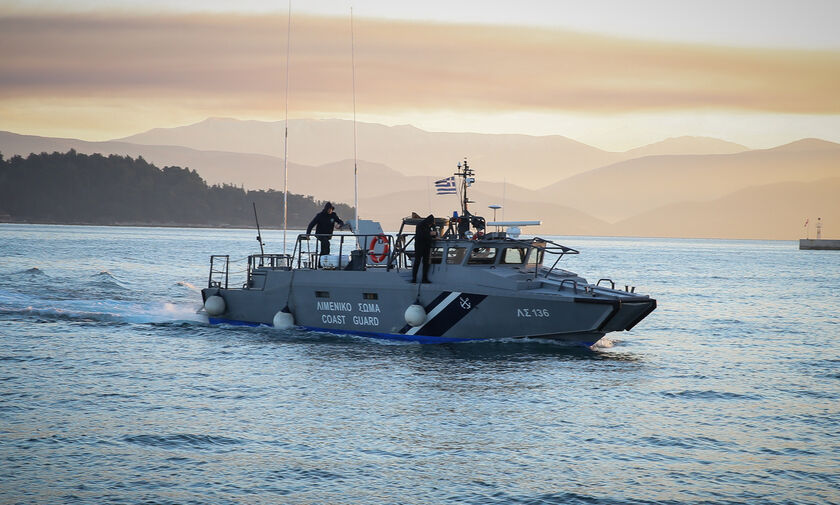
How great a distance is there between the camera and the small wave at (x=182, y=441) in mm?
14242

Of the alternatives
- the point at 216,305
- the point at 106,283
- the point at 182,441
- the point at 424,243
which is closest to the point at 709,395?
the point at 424,243

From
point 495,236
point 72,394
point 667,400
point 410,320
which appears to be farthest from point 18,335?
point 667,400

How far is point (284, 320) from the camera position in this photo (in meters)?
27.4

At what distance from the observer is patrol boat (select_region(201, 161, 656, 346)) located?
2288 centimetres

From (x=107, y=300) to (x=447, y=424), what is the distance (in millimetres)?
26455

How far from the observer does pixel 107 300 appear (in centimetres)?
3791

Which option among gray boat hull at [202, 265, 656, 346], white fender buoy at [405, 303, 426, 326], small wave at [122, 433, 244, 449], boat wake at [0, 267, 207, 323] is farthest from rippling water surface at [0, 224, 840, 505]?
boat wake at [0, 267, 207, 323]

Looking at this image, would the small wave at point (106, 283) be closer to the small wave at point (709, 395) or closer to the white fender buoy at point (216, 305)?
the white fender buoy at point (216, 305)

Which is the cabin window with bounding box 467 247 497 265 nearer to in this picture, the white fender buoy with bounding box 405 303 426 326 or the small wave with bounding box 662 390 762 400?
the white fender buoy with bounding box 405 303 426 326

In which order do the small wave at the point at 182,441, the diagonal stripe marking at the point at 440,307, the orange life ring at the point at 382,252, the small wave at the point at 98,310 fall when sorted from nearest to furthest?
the small wave at the point at 182,441
the diagonal stripe marking at the point at 440,307
the orange life ring at the point at 382,252
the small wave at the point at 98,310

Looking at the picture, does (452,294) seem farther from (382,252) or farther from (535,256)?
(382,252)

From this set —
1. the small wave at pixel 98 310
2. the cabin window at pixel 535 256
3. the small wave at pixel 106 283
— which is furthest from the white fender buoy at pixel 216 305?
the small wave at pixel 106 283

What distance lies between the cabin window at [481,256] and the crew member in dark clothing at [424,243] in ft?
4.23

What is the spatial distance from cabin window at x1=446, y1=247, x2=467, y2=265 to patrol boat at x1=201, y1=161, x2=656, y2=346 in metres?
0.03
